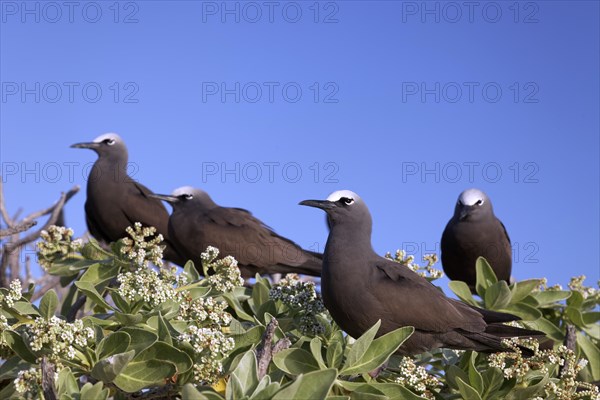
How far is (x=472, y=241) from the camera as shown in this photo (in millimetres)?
6500

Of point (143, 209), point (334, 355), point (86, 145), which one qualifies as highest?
point (86, 145)

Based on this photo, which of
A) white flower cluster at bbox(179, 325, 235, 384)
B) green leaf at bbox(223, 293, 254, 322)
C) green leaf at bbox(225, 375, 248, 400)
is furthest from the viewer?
green leaf at bbox(223, 293, 254, 322)

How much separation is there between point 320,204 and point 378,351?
1.48 metres

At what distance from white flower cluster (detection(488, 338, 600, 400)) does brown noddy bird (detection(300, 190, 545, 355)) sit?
24cm

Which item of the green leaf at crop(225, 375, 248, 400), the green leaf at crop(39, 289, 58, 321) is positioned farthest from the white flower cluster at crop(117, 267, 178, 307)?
the green leaf at crop(225, 375, 248, 400)

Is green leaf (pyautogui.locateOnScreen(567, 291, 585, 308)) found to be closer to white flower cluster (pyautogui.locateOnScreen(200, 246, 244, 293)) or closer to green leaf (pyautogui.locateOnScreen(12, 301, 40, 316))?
white flower cluster (pyautogui.locateOnScreen(200, 246, 244, 293))

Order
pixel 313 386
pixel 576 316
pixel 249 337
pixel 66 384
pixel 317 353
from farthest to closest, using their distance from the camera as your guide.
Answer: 1. pixel 576 316
2. pixel 249 337
3. pixel 317 353
4. pixel 66 384
5. pixel 313 386

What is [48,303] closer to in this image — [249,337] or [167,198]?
[249,337]

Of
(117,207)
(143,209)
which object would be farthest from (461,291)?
(117,207)

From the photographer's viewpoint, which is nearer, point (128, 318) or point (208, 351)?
Answer: point (208, 351)

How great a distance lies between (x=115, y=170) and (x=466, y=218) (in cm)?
394

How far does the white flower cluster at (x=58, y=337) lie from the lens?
2.46 meters

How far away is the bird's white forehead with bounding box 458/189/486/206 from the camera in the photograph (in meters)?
6.61

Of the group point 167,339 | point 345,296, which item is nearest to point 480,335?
point 345,296
